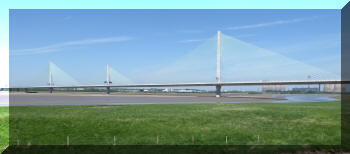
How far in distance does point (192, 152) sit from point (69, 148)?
476 inches

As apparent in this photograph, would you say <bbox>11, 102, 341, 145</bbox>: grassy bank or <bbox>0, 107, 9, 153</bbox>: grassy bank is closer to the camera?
<bbox>11, 102, 341, 145</bbox>: grassy bank

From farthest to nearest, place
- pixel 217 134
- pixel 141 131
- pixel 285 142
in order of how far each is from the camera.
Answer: pixel 141 131 < pixel 217 134 < pixel 285 142

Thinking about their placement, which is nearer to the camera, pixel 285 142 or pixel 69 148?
pixel 69 148

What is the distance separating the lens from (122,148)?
930 inches

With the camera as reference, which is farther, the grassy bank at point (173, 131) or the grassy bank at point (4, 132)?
the grassy bank at point (4, 132)

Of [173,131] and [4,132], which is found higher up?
[173,131]

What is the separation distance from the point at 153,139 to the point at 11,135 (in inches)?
700

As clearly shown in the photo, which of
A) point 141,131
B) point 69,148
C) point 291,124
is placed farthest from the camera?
point 291,124

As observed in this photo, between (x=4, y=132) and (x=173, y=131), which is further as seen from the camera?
(x=4, y=132)

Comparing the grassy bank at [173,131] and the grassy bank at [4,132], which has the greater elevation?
the grassy bank at [173,131]

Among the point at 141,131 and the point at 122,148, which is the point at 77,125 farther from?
the point at 122,148

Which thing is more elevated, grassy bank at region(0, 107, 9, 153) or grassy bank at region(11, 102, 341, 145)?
grassy bank at region(11, 102, 341, 145)

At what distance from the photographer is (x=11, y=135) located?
29328 mm

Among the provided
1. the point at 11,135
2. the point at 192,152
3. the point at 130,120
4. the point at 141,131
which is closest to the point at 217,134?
the point at 192,152
